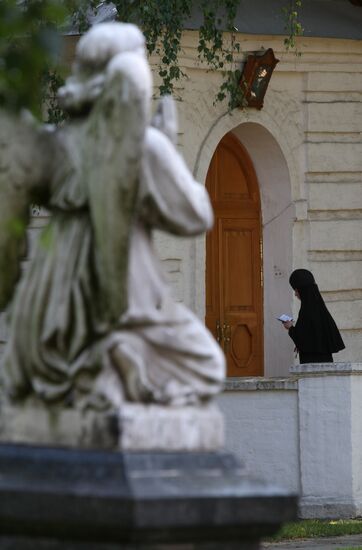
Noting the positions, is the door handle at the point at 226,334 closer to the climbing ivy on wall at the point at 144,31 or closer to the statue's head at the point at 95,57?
the climbing ivy on wall at the point at 144,31

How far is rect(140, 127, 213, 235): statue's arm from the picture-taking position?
20.6ft

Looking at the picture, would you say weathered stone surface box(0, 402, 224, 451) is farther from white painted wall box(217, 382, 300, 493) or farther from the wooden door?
the wooden door

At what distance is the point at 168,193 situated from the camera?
248 inches

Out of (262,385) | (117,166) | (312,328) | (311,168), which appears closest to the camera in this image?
(117,166)

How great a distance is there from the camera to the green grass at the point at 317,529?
1320cm

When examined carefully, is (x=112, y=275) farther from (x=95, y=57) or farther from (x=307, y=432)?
(x=307, y=432)

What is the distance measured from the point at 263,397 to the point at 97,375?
8.38 m

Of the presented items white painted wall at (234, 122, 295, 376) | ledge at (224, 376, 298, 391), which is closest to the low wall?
ledge at (224, 376, 298, 391)

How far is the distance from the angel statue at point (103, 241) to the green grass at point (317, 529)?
6.88m

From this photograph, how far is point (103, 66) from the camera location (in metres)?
6.44

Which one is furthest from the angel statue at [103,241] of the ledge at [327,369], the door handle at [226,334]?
the door handle at [226,334]

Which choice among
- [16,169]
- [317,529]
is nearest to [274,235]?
[317,529]

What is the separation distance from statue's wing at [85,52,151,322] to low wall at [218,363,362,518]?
26.5 feet

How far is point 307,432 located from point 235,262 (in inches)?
183
